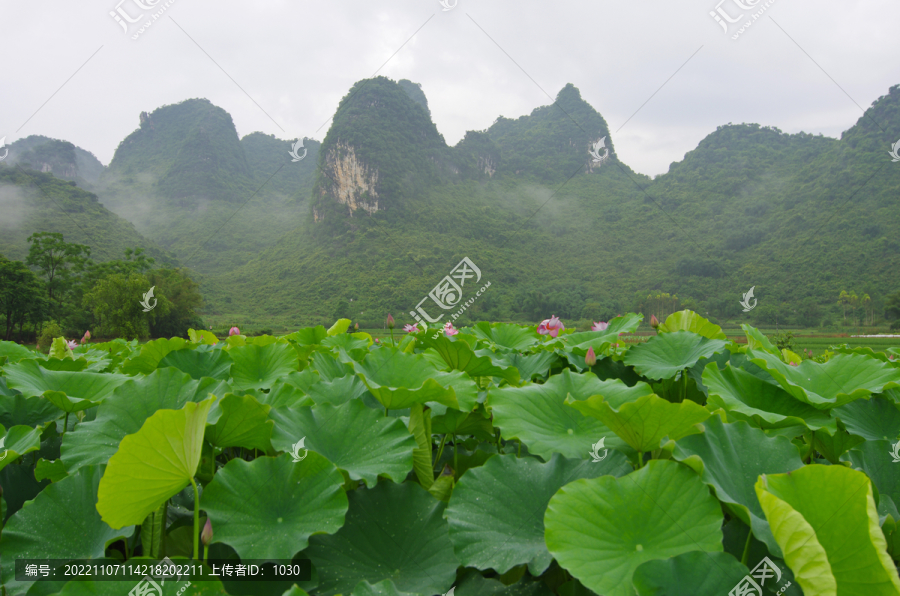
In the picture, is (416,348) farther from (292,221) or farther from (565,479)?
(292,221)

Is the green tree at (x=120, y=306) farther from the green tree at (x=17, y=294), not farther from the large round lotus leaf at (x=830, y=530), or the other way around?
the large round lotus leaf at (x=830, y=530)

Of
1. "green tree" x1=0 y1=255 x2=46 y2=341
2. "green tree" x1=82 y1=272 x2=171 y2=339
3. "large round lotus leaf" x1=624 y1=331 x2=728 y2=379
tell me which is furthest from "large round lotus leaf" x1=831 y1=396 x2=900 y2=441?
"green tree" x1=0 y1=255 x2=46 y2=341

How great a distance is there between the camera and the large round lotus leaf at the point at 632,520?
1.70 feet

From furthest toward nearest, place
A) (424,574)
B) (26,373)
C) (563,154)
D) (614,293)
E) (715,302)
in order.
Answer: (563,154), (614,293), (715,302), (26,373), (424,574)

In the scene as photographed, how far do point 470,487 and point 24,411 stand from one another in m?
1.01

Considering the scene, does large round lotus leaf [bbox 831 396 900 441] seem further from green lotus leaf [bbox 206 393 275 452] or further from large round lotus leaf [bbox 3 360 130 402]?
large round lotus leaf [bbox 3 360 130 402]

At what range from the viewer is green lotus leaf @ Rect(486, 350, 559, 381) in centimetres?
126

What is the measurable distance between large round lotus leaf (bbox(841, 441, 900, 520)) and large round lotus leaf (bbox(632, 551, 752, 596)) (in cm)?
39

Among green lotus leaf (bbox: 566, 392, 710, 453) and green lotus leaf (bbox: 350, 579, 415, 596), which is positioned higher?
green lotus leaf (bbox: 566, 392, 710, 453)

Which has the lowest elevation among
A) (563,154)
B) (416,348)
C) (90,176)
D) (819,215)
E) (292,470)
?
(292,470)

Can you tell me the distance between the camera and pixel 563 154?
79125 mm

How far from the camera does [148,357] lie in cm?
126

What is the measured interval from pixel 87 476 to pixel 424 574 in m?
0.53

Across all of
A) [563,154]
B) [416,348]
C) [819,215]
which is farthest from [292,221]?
[416,348]
